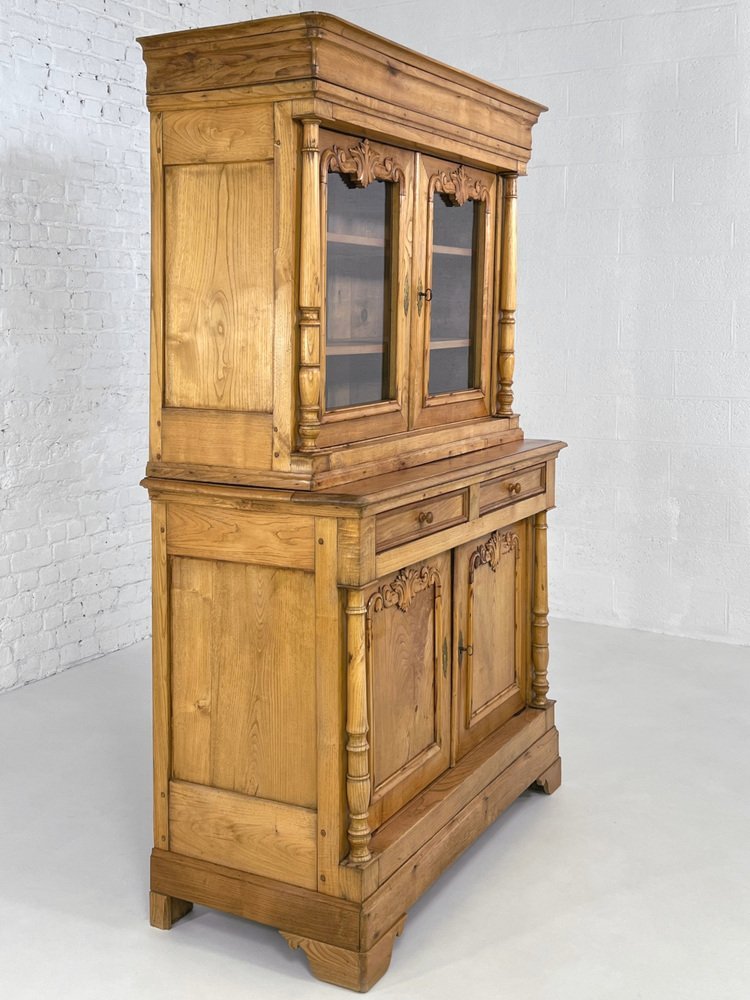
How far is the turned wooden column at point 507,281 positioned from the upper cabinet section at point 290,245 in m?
0.49

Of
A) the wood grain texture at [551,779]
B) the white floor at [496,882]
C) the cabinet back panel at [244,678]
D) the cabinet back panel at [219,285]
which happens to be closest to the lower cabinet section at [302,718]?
the cabinet back panel at [244,678]

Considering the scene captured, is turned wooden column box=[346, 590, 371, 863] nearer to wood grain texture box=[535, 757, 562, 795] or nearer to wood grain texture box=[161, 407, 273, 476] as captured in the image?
wood grain texture box=[161, 407, 273, 476]

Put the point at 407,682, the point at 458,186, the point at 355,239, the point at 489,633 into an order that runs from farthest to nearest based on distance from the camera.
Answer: the point at 489,633 → the point at 458,186 → the point at 407,682 → the point at 355,239

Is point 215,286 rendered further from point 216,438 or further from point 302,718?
point 302,718

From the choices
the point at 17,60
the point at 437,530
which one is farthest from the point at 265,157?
the point at 17,60

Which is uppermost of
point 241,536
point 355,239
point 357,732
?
point 355,239

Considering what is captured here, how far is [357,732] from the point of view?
98.6 inches

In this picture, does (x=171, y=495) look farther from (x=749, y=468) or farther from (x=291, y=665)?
(x=749, y=468)

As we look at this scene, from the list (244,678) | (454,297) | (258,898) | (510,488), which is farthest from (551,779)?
(454,297)

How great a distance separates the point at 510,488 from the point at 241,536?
38.9 inches

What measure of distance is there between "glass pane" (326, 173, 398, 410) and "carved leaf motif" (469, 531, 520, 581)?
0.56m

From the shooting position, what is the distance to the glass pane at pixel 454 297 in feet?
10.1

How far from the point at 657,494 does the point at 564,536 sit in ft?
1.61

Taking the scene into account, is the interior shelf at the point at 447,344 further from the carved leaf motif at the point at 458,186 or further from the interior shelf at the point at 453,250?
the carved leaf motif at the point at 458,186
